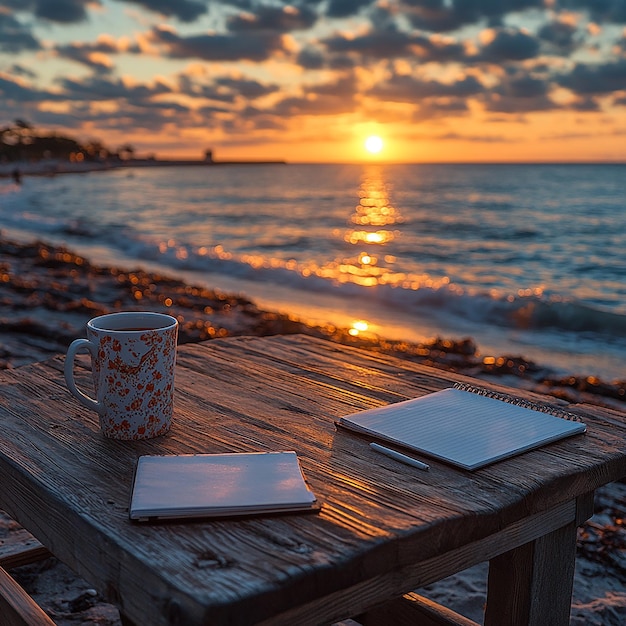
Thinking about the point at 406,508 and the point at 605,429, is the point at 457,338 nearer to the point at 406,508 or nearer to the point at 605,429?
the point at 605,429

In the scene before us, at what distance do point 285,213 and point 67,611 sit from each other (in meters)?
28.0

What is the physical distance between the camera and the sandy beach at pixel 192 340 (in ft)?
7.47

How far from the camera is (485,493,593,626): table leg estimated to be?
50.7 inches

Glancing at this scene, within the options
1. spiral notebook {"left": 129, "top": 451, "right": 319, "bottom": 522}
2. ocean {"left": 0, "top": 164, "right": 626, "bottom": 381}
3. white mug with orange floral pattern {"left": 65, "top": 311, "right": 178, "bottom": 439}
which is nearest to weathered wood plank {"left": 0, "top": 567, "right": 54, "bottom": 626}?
white mug with orange floral pattern {"left": 65, "top": 311, "right": 178, "bottom": 439}

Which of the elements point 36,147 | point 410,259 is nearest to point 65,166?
point 36,147

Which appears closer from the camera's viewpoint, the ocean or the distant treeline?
the ocean

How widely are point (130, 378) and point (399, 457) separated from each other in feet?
1.58

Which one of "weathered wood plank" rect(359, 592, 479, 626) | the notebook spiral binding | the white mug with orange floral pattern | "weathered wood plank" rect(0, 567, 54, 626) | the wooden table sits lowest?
"weathered wood plank" rect(359, 592, 479, 626)

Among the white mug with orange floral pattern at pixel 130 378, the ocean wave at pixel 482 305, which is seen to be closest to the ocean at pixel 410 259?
the ocean wave at pixel 482 305

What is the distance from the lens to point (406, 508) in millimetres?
954

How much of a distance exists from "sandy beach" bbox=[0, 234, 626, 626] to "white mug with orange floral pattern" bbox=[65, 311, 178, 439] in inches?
46.8

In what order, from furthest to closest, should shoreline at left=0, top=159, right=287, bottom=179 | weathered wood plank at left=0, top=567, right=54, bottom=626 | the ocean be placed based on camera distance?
1. shoreline at left=0, top=159, right=287, bottom=179
2. the ocean
3. weathered wood plank at left=0, top=567, right=54, bottom=626

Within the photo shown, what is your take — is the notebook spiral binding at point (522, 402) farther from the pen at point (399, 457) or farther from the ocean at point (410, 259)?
the ocean at point (410, 259)

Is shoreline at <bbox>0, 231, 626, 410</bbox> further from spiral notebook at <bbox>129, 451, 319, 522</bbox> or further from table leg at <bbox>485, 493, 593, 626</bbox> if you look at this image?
spiral notebook at <bbox>129, 451, 319, 522</bbox>
